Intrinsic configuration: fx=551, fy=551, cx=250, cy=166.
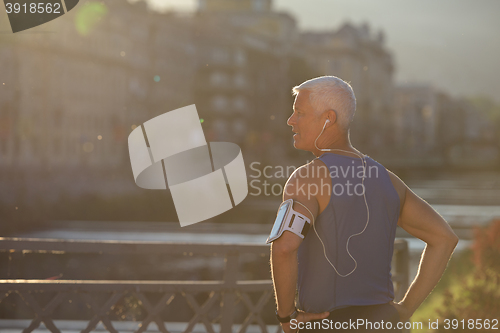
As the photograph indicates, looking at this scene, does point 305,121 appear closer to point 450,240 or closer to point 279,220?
point 279,220

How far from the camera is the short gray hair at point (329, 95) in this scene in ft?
6.29

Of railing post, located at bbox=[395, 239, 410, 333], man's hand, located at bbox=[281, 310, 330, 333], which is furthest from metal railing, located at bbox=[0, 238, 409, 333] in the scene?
man's hand, located at bbox=[281, 310, 330, 333]

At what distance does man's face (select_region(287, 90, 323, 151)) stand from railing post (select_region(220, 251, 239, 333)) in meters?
1.70

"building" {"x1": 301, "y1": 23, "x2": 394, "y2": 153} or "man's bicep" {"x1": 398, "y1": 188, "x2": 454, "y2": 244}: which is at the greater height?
"man's bicep" {"x1": 398, "y1": 188, "x2": 454, "y2": 244}

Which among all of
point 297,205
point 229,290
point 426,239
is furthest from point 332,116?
point 229,290

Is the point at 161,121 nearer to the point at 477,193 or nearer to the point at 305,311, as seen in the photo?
the point at 305,311

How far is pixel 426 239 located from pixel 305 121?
2.26ft

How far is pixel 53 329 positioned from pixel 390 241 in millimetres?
2321

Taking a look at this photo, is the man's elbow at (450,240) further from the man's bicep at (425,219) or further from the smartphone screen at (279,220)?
the smartphone screen at (279,220)

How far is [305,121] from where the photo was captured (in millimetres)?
1962

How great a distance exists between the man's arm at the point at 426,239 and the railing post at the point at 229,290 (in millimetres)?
1556

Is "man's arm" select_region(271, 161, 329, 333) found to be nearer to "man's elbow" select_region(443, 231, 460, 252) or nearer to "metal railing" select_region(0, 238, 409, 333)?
"man's elbow" select_region(443, 231, 460, 252)

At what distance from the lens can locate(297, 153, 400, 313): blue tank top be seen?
183 centimetres

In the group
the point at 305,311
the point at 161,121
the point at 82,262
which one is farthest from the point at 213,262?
the point at 305,311
